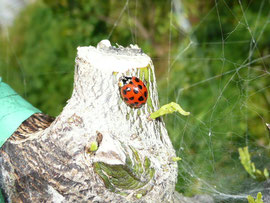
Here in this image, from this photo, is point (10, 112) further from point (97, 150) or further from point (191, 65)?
point (191, 65)

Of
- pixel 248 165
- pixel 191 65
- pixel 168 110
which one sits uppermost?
pixel 168 110

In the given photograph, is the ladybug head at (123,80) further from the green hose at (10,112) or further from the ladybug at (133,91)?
the green hose at (10,112)

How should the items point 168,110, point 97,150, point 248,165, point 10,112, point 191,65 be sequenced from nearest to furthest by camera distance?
point 97,150
point 168,110
point 10,112
point 248,165
point 191,65

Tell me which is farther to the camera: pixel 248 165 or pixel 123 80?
pixel 248 165

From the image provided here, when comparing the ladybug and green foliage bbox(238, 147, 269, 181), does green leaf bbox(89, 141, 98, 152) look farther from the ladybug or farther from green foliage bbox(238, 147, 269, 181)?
green foliage bbox(238, 147, 269, 181)

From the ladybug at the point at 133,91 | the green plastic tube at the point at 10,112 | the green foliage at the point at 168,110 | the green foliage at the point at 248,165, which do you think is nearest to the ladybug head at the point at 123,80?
the ladybug at the point at 133,91

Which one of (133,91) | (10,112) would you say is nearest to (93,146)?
(133,91)
